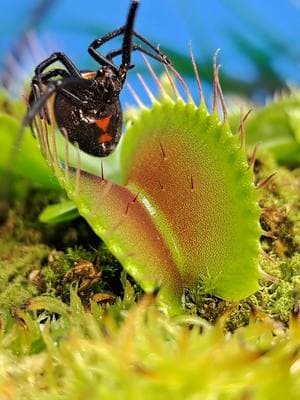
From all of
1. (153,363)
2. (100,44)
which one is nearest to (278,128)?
(100,44)

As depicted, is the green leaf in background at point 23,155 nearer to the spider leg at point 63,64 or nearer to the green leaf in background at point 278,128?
the spider leg at point 63,64

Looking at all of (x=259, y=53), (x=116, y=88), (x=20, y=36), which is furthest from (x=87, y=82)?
(x=259, y=53)

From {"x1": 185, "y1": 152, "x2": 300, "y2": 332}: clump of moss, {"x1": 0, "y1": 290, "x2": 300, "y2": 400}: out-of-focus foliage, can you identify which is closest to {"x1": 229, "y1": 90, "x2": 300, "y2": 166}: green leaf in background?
{"x1": 185, "y1": 152, "x2": 300, "y2": 332}: clump of moss

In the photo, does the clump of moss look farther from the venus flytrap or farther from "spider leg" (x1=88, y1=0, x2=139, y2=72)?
"spider leg" (x1=88, y1=0, x2=139, y2=72)

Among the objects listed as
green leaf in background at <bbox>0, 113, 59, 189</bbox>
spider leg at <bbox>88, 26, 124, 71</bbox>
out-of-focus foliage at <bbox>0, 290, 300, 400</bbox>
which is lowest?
out-of-focus foliage at <bbox>0, 290, 300, 400</bbox>

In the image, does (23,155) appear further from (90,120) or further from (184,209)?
(184,209)

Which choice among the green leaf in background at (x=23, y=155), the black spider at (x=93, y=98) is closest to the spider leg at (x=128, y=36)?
the black spider at (x=93, y=98)
